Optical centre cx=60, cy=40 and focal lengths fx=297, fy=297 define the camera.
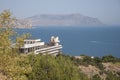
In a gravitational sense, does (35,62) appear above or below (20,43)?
below

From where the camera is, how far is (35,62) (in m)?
34.7

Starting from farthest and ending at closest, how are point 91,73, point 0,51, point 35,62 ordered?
point 91,73 < point 35,62 < point 0,51

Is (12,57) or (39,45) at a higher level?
(12,57)

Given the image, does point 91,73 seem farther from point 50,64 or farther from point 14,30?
point 14,30

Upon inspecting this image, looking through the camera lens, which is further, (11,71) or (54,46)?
(54,46)

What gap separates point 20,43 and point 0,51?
1181 millimetres

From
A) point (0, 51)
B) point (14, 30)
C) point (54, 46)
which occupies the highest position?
point (14, 30)

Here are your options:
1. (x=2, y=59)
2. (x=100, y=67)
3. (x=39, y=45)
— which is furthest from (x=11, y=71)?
(x=39, y=45)

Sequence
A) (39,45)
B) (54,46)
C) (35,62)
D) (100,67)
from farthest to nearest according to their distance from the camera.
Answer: (54,46) < (39,45) < (100,67) < (35,62)

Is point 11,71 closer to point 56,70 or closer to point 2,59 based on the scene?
point 2,59

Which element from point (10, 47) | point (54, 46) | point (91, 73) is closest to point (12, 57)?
point (10, 47)

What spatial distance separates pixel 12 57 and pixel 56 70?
1677 cm

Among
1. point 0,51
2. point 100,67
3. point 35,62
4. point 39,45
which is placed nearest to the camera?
point 0,51

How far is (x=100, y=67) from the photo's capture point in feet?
164
